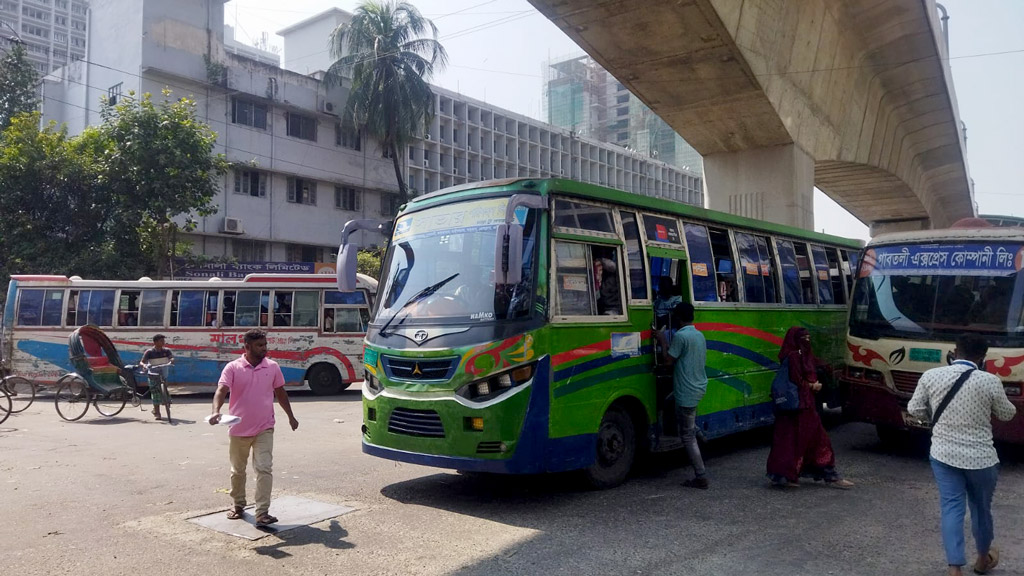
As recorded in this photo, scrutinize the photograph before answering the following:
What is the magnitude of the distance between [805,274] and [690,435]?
4.72 meters

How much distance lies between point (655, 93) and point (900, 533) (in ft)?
34.3

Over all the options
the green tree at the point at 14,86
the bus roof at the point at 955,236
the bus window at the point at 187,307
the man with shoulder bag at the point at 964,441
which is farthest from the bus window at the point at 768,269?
the green tree at the point at 14,86

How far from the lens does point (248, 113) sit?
31844 mm

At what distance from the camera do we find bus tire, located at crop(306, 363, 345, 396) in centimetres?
1758

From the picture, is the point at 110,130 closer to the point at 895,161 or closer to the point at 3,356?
the point at 3,356

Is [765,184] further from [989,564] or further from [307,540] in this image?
[307,540]

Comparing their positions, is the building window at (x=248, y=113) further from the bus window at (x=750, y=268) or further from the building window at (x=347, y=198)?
the bus window at (x=750, y=268)

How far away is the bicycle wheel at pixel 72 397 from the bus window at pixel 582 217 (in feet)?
35.0

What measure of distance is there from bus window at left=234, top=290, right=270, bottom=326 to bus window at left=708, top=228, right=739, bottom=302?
11502 mm

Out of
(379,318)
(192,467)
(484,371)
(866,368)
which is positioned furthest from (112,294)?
(866,368)

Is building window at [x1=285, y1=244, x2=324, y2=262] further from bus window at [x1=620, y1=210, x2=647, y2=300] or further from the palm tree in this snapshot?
bus window at [x1=620, y1=210, x2=647, y2=300]

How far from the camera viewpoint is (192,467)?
8.90 metres

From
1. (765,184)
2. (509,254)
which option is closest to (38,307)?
(509,254)

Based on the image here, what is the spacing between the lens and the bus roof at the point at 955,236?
8.97 meters
